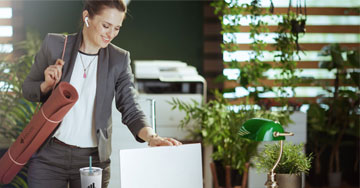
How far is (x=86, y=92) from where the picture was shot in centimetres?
238

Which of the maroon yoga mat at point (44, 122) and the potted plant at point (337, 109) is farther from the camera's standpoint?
the potted plant at point (337, 109)

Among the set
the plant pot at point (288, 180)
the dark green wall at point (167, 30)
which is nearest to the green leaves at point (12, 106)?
the dark green wall at point (167, 30)

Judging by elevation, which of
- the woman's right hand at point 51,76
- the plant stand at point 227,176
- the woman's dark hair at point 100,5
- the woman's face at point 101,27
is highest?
the woman's dark hair at point 100,5

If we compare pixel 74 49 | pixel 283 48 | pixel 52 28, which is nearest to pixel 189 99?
pixel 283 48

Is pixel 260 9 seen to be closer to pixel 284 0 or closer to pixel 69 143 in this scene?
pixel 284 0

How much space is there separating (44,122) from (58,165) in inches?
8.8

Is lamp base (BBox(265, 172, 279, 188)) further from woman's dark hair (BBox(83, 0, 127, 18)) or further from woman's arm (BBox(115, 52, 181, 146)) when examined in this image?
woman's dark hair (BBox(83, 0, 127, 18))

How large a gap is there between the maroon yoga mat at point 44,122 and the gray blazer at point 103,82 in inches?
5.5

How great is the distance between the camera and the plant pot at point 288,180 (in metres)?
1.92

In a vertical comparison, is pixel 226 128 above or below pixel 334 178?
A: above

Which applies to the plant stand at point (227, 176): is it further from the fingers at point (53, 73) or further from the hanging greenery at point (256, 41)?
the fingers at point (53, 73)

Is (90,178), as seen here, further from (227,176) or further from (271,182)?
(227,176)

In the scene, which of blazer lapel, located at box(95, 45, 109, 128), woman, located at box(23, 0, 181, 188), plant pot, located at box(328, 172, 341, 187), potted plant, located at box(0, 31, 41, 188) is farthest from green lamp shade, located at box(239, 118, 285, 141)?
plant pot, located at box(328, 172, 341, 187)

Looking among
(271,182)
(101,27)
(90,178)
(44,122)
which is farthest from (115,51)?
(271,182)
